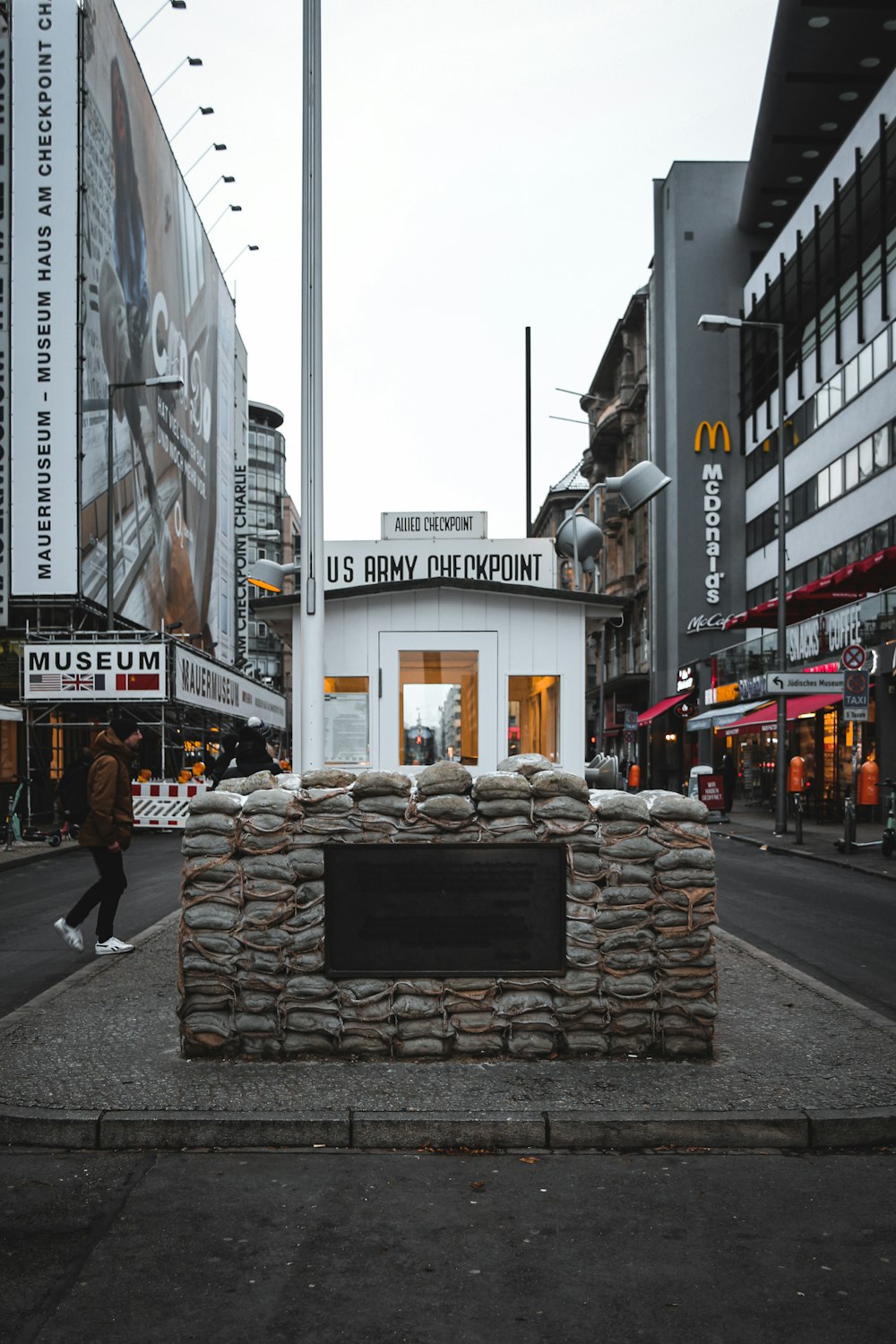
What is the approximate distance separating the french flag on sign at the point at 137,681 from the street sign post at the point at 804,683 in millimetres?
12325

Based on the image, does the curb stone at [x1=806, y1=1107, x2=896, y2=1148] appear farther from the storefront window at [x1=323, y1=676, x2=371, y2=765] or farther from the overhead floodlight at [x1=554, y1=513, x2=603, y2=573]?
the overhead floodlight at [x1=554, y1=513, x2=603, y2=573]

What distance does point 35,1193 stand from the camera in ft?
14.1

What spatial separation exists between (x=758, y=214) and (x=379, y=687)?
4397 cm

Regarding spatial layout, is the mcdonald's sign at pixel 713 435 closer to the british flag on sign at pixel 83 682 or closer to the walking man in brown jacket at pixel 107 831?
the british flag on sign at pixel 83 682

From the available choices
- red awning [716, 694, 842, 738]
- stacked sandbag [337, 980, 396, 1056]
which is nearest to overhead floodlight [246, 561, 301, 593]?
stacked sandbag [337, 980, 396, 1056]

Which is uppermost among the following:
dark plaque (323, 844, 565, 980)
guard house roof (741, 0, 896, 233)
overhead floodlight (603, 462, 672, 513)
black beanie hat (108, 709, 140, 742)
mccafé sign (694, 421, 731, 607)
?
guard house roof (741, 0, 896, 233)

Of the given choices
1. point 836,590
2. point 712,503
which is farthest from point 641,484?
point 712,503

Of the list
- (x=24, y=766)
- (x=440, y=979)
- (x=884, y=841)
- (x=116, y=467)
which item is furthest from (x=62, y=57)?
(x=440, y=979)

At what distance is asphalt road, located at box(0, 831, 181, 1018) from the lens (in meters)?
8.74

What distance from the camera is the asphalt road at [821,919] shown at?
8.84 metres

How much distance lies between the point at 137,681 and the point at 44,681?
1.92 metres

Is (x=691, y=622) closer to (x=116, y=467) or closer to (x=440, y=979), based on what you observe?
(x=116, y=467)

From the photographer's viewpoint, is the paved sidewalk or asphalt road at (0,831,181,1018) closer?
asphalt road at (0,831,181,1018)

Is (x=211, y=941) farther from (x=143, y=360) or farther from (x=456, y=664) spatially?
(x=143, y=360)
